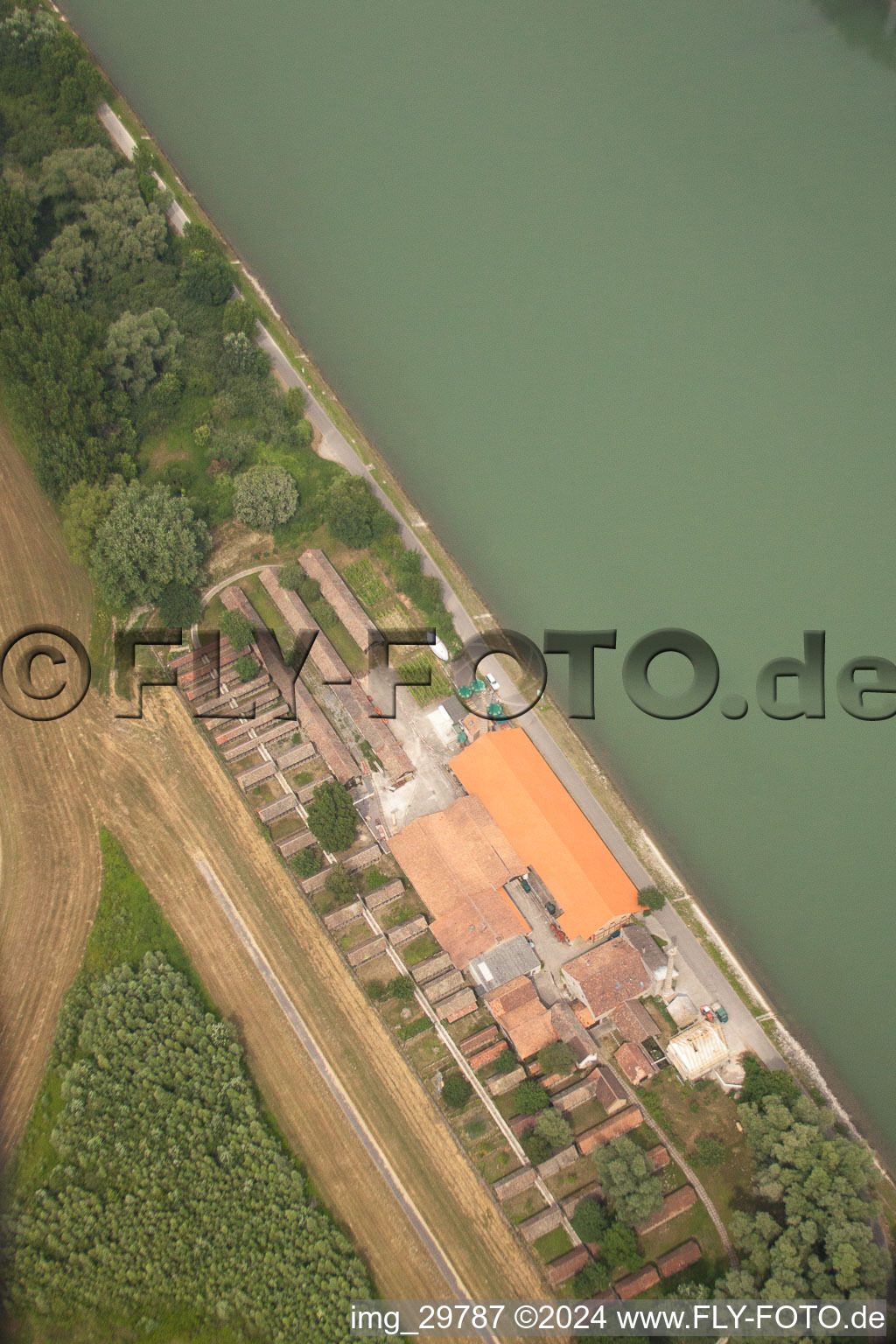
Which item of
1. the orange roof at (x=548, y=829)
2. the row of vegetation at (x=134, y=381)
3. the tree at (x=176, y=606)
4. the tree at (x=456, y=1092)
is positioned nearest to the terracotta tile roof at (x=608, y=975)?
the orange roof at (x=548, y=829)

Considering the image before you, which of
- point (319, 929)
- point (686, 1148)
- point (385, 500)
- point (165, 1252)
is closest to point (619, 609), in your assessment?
point (385, 500)

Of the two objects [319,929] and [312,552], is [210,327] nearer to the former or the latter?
[312,552]

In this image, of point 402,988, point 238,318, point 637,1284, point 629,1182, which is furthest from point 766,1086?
point 238,318

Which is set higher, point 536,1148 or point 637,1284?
point 536,1148

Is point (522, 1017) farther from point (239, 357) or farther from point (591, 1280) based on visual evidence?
point (239, 357)

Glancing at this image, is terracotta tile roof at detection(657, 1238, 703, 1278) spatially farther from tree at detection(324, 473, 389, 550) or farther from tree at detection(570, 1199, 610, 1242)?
tree at detection(324, 473, 389, 550)

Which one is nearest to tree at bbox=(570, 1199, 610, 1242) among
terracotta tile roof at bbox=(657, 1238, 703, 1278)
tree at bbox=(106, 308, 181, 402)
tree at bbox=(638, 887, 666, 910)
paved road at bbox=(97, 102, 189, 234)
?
terracotta tile roof at bbox=(657, 1238, 703, 1278)
